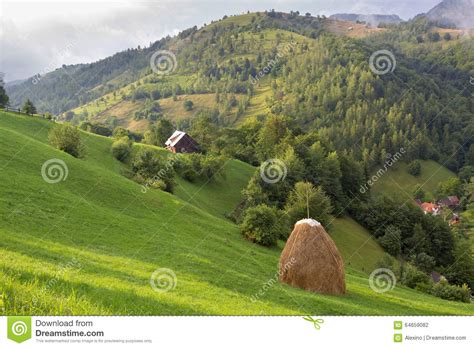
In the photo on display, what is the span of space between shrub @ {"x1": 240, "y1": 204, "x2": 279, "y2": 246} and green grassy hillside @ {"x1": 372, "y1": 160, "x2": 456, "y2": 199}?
439 feet

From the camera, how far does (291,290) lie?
1062 inches

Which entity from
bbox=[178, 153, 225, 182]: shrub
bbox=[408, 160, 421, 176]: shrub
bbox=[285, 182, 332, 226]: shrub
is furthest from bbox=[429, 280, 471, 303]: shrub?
bbox=[408, 160, 421, 176]: shrub

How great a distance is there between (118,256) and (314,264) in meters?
13.7

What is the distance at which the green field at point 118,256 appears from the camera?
13.8 m

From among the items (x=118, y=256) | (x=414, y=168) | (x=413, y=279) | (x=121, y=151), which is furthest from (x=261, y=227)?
(x=414, y=168)

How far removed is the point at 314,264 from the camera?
28969mm

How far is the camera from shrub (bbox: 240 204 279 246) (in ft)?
149

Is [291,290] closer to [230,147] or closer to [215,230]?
[215,230]

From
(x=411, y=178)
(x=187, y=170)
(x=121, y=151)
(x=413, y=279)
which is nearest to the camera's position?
(x=413, y=279)

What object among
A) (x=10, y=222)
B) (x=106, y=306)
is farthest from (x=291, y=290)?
(x=10, y=222)

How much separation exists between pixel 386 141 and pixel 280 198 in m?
141

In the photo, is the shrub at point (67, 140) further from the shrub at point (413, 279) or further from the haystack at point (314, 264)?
the shrub at point (413, 279)

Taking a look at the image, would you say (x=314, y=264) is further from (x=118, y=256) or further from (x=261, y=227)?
(x=261, y=227)

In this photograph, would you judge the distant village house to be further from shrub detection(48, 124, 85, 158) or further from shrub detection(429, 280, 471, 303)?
shrub detection(429, 280, 471, 303)
